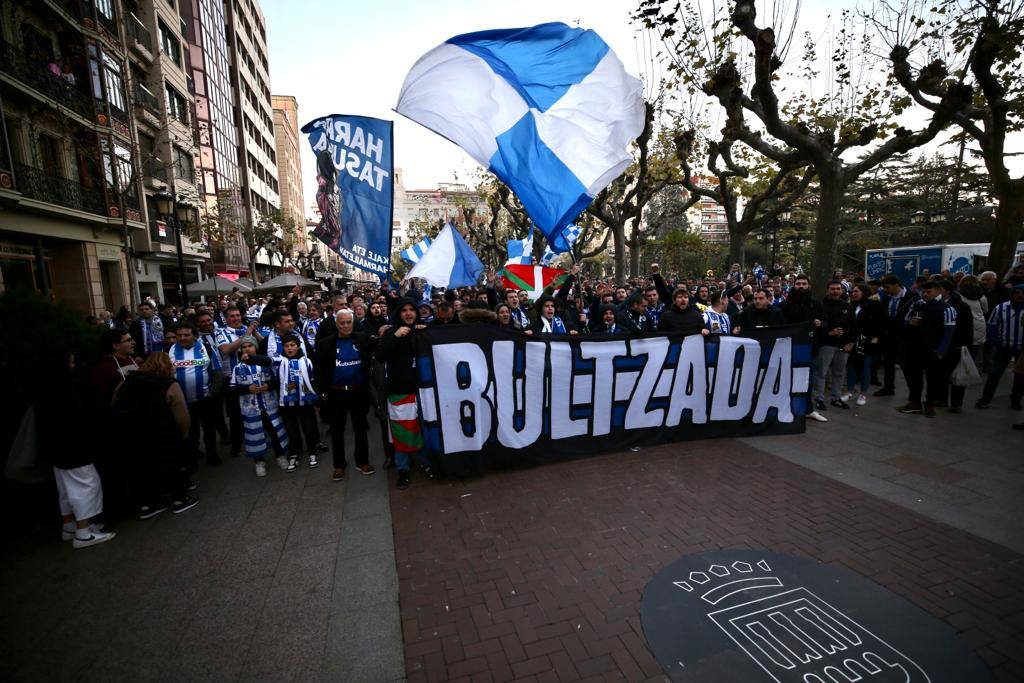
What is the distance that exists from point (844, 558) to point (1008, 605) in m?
0.89

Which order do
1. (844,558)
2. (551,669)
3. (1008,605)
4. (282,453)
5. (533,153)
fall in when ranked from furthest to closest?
(282,453)
(533,153)
(844,558)
(1008,605)
(551,669)

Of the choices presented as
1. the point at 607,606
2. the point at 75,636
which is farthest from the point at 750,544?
the point at 75,636

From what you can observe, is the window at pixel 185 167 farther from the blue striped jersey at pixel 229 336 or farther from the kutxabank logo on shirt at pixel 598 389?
the kutxabank logo on shirt at pixel 598 389

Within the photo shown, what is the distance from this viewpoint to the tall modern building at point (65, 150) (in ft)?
49.5

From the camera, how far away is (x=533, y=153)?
4766 mm

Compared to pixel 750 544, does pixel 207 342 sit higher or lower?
higher

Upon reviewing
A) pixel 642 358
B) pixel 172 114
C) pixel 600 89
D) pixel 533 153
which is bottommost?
pixel 642 358

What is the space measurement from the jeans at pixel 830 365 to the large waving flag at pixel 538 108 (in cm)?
509

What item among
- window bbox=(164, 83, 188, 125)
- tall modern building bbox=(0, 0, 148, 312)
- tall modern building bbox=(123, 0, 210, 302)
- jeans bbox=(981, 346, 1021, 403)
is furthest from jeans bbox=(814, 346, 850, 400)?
window bbox=(164, 83, 188, 125)

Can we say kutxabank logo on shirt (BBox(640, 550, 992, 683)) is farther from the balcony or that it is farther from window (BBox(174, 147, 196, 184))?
window (BBox(174, 147, 196, 184))

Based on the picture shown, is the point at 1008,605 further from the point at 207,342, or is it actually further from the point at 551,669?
the point at 207,342

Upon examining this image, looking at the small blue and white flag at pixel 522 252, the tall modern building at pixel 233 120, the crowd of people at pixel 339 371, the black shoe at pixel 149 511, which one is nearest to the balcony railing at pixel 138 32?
the tall modern building at pixel 233 120

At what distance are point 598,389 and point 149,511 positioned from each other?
16.3ft

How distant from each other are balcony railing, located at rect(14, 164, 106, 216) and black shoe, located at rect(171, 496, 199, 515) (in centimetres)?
1651
